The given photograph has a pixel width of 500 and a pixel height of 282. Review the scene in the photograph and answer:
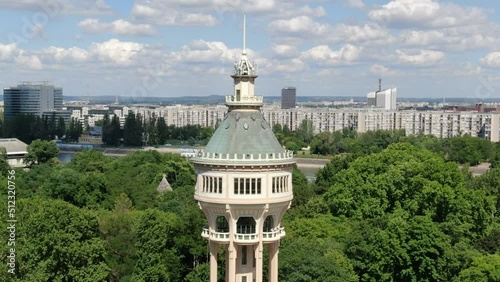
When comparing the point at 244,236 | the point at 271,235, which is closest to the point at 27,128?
the point at 271,235

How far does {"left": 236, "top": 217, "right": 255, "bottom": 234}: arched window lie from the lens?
32128mm

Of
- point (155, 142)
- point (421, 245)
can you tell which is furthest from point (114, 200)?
point (155, 142)

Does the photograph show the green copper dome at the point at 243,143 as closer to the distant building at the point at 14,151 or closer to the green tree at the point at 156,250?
the green tree at the point at 156,250

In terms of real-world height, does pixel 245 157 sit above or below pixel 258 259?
above

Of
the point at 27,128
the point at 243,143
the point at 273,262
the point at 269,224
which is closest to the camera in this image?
the point at 243,143

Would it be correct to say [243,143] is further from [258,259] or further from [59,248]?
[59,248]

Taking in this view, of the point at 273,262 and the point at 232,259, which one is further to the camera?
the point at 273,262

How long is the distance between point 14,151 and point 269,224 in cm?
10008

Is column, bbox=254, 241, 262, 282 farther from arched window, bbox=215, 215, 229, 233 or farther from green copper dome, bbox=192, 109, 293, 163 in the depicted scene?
green copper dome, bbox=192, 109, 293, 163

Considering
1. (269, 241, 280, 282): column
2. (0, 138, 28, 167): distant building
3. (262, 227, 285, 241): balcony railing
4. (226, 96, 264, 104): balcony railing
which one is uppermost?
(226, 96, 264, 104): balcony railing

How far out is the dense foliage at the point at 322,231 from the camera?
41000mm

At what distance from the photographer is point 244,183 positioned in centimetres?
3106

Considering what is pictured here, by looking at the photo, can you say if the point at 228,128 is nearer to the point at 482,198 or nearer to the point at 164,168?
the point at 482,198

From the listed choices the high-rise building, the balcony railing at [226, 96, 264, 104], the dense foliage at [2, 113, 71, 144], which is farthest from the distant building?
the balcony railing at [226, 96, 264, 104]
